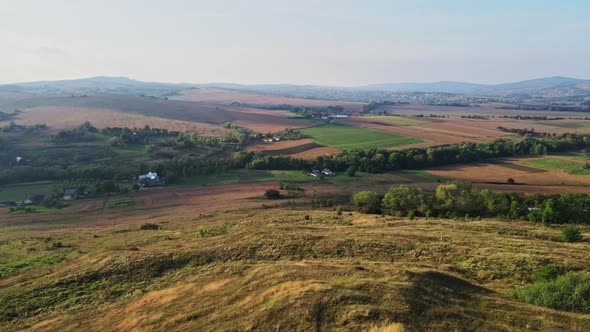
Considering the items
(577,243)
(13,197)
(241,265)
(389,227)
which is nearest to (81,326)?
(241,265)

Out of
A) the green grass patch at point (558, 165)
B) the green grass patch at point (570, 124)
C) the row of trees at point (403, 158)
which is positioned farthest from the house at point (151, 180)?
the green grass patch at point (570, 124)

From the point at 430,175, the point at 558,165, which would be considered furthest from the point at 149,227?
the point at 558,165

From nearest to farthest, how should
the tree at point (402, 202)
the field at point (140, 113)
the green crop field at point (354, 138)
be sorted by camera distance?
the tree at point (402, 202), the green crop field at point (354, 138), the field at point (140, 113)

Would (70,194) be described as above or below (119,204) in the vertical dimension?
above

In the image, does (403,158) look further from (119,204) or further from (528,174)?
(119,204)

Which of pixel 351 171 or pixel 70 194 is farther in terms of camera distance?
pixel 351 171

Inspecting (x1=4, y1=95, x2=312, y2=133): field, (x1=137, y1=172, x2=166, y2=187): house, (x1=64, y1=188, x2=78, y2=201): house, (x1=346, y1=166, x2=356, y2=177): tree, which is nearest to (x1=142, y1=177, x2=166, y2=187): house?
(x1=137, y1=172, x2=166, y2=187): house

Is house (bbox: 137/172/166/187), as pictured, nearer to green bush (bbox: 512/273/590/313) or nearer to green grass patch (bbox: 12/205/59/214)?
green grass patch (bbox: 12/205/59/214)

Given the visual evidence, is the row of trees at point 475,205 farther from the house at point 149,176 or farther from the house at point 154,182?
the house at point 149,176

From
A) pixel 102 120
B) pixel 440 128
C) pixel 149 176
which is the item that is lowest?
pixel 149 176
